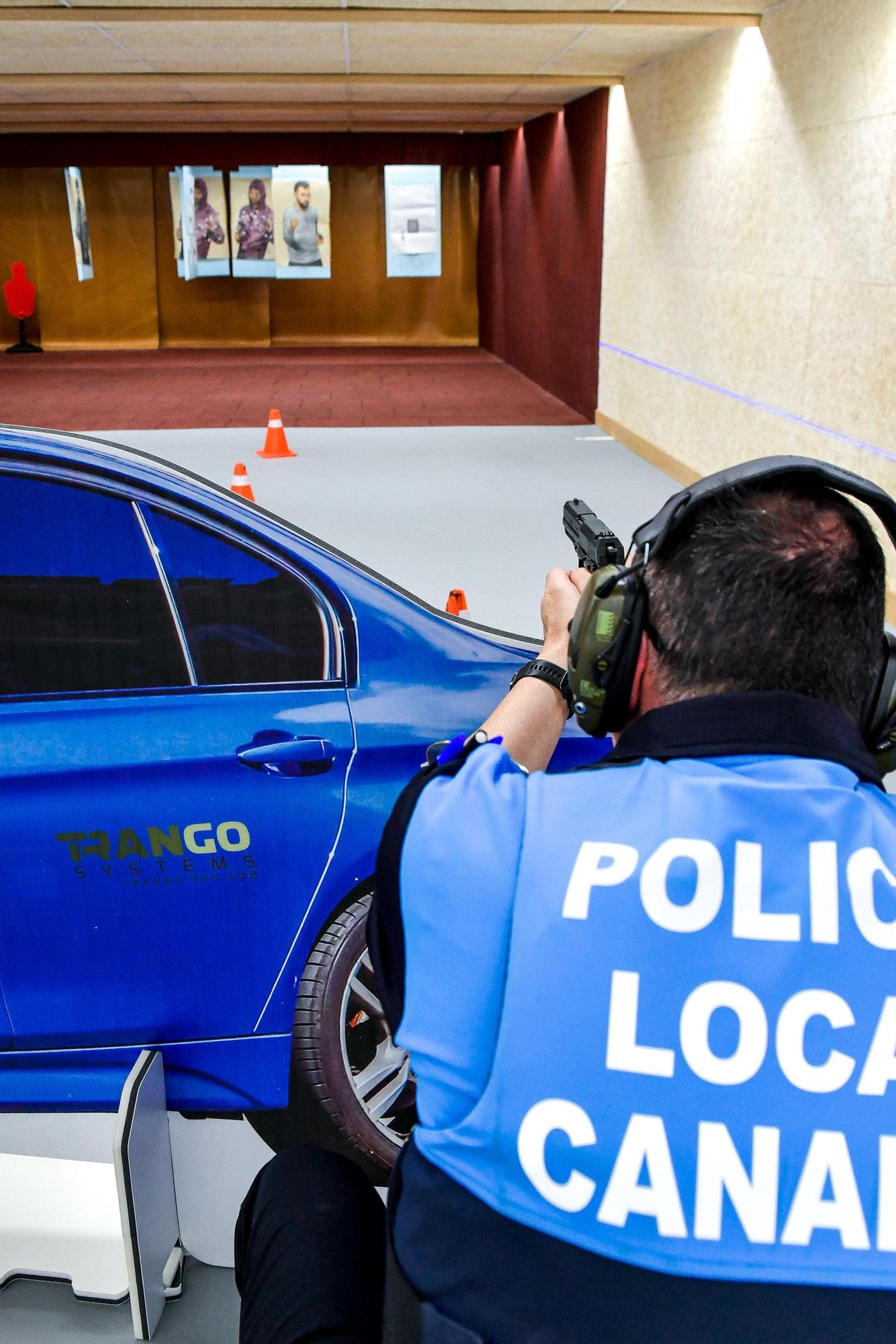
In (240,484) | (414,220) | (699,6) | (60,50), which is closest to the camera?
(240,484)

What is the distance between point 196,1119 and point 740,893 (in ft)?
3.85

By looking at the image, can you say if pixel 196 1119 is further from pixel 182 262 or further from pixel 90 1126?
pixel 182 262

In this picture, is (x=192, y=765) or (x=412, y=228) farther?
(x=412, y=228)

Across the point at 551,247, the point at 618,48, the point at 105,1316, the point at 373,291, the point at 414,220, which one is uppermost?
the point at 618,48

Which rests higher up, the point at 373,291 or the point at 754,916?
the point at 373,291

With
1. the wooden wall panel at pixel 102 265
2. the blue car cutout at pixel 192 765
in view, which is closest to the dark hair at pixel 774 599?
the blue car cutout at pixel 192 765

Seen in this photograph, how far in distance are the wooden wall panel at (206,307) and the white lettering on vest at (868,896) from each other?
55.1 ft

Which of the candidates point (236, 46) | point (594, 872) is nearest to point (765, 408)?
point (236, 46)

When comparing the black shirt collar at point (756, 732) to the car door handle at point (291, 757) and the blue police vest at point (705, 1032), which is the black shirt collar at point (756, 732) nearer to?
the blue police vest at point (705, 1032)

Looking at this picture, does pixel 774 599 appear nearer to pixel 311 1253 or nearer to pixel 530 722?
pixel 530 722

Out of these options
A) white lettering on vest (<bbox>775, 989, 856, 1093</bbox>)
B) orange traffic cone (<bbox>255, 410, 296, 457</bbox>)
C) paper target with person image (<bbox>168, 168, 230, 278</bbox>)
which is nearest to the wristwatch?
white lettering on vest (<bbox>775, 989, 856, 1093</bbox>)

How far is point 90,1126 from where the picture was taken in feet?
5.50

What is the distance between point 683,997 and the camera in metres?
0.82

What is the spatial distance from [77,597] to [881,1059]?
1100 mm
